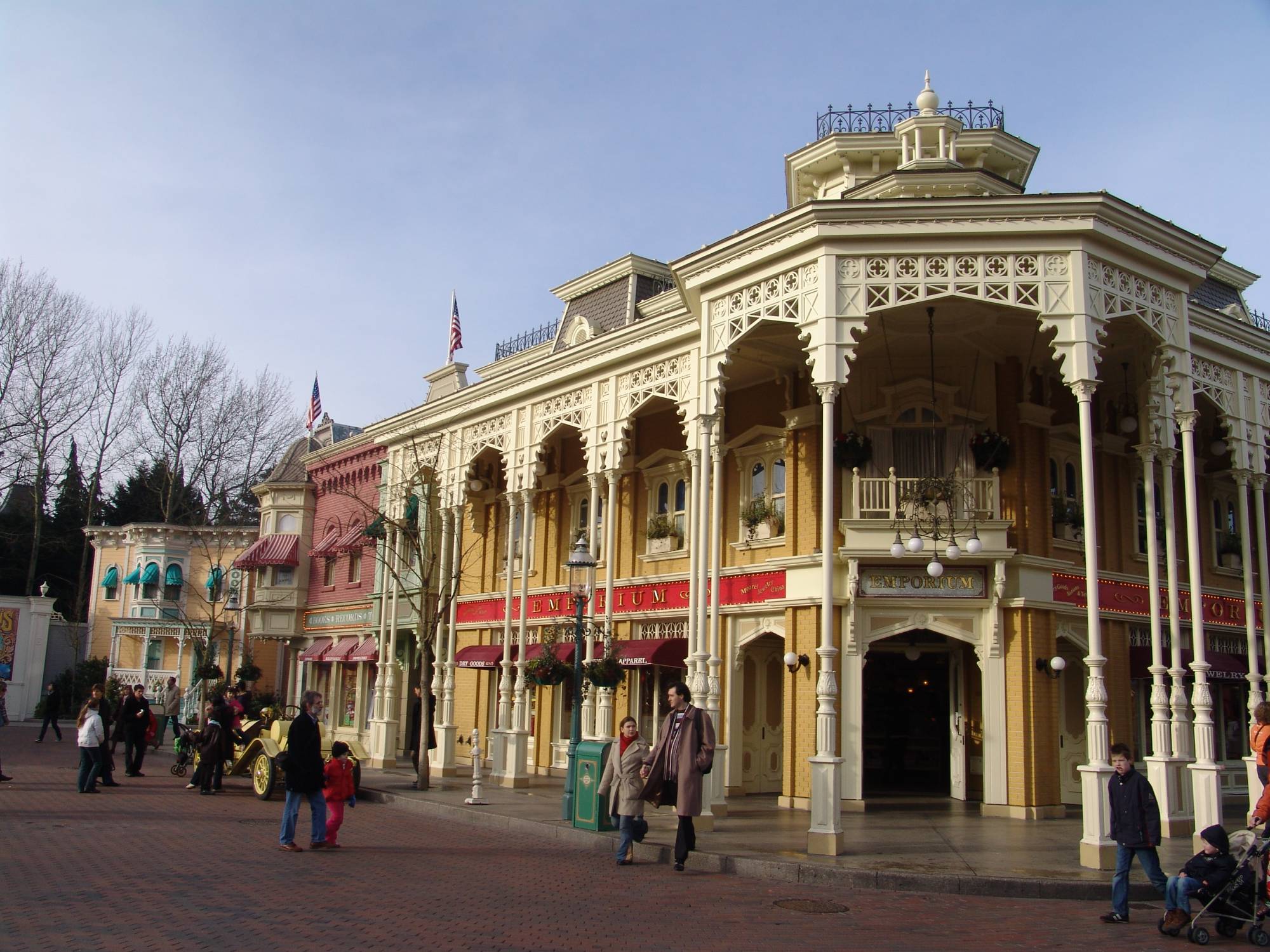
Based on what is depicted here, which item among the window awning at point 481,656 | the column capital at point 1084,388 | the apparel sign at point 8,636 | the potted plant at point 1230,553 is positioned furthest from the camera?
the apparel sign at point 8,636

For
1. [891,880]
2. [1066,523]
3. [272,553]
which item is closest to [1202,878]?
[891,880]

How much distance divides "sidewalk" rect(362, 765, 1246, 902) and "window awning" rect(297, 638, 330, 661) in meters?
15.7

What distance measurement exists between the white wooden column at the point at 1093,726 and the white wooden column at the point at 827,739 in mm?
2684

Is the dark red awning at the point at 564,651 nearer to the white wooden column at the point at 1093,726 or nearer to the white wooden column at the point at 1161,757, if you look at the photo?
the white wooden column at the point at 1161,757

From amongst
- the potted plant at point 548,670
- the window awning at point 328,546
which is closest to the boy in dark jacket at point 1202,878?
the potted plant at point 548,670

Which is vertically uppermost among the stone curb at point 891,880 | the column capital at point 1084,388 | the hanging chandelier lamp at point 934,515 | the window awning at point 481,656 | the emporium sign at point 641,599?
the column capital at point 1084,388

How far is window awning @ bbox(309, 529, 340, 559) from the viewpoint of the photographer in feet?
112

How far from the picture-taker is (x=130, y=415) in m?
48.9

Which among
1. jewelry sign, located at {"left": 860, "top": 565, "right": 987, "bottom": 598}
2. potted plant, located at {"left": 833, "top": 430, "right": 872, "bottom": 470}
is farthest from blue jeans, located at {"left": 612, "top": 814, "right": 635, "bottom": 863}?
potted plant, located at {"left": 833, "top": 430, "right": 872, "bottom": 470}

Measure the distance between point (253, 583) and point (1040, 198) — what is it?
31671 mm

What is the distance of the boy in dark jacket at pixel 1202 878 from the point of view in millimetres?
8594

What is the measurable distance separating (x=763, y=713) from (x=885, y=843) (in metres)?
6.85

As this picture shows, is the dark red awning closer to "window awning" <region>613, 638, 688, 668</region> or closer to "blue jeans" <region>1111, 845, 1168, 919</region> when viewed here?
"window awning" <region>613, 638, 688, 668</region>

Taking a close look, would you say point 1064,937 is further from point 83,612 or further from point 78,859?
point 83,612
